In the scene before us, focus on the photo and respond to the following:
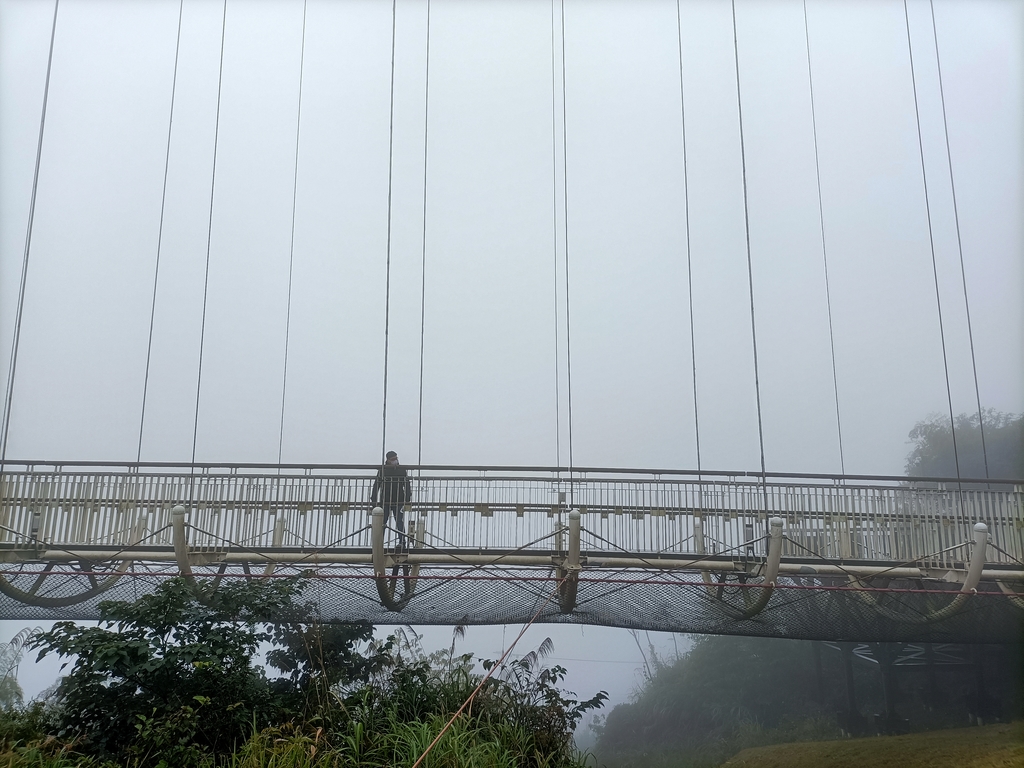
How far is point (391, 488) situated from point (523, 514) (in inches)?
49.7

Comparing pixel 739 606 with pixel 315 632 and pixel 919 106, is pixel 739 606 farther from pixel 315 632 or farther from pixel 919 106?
pixel 919 106

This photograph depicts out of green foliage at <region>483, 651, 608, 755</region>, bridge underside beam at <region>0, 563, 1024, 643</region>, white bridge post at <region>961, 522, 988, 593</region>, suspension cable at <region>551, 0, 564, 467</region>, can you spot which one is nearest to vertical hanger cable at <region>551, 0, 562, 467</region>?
suspension cable at <region>551, 0, 564, 467</region>

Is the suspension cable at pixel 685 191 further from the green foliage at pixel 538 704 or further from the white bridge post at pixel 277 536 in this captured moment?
the white bridge post at pixel 277 536

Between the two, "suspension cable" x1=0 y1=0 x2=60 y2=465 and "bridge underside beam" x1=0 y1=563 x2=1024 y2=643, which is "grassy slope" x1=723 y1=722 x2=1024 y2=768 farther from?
"suspension cable" x1=0 y1=0 x2=60 y2=465

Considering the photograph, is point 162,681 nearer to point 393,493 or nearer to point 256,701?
point 256,701

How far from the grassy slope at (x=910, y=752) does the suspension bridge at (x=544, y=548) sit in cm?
105

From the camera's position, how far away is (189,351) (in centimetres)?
978

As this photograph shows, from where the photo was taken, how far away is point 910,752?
26.6ft

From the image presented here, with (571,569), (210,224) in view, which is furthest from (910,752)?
(210,224)

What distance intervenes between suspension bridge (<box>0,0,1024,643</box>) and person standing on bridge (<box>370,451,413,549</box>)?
0.25 ft

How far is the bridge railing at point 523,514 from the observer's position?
771cm

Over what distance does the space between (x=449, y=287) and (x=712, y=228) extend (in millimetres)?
3233

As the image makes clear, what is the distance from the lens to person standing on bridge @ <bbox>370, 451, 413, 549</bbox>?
7.90 metres

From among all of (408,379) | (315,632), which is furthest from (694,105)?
(315,632)
